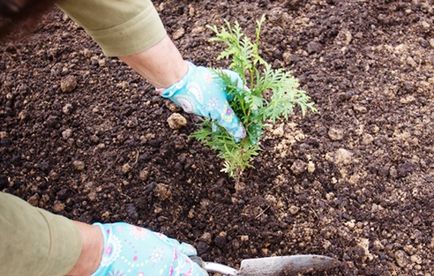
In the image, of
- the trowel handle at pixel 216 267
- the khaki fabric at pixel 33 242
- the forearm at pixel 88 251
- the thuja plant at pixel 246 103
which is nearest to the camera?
the khaki fabric at pixel 33 242

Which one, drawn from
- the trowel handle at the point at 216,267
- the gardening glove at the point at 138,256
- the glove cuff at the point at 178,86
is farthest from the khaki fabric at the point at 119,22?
the trowel handle at the point at 216,267

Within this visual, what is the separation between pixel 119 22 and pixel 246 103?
0.51m

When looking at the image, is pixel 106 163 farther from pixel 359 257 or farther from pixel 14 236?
pixel 359 257

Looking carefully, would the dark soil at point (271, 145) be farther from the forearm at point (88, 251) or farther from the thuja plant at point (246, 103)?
the forearm at point (88, 251)

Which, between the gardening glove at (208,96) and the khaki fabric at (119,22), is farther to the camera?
the gardening glove at (208,96)

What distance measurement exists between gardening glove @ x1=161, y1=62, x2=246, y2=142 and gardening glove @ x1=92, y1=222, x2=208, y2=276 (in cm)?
49

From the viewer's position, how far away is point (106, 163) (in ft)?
7.63

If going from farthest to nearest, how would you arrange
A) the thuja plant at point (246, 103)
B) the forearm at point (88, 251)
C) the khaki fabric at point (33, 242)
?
the thuja plant at point (246, 103), the forearm at point (88, 251), the khaki fabric at point (33, 242)

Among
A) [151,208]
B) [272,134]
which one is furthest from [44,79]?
[272,134]

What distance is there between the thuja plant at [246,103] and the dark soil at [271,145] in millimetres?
187

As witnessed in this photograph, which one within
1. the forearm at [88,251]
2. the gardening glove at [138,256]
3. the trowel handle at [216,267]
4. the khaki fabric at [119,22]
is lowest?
the trowel handle at [216,267]

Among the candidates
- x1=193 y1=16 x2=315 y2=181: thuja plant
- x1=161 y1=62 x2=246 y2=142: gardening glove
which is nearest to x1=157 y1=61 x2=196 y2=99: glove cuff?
x1=161 y1=62 x2=246 y2=142: gardening glove

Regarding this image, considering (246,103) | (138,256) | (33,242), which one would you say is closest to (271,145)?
(246,103)

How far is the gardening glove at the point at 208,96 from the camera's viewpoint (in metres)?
2.08
